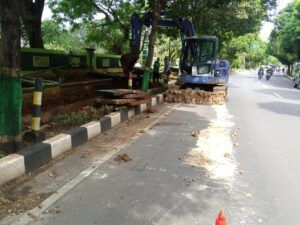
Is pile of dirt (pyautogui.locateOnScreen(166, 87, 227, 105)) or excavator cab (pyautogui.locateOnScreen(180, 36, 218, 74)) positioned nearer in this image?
pile of dirt (pyautogui.locateOnScreen(166, 87, 227, 105))

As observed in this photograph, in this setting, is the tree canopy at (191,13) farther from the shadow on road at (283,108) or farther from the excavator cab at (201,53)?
the shadow on road at (283,108)

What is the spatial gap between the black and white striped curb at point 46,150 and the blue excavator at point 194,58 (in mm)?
7830

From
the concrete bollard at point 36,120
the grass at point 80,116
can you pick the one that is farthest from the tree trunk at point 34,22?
the concrete bollard at point 36,120

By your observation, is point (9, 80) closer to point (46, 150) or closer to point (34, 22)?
point (46, 150)

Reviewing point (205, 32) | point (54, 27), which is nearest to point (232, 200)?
point (205, 32)

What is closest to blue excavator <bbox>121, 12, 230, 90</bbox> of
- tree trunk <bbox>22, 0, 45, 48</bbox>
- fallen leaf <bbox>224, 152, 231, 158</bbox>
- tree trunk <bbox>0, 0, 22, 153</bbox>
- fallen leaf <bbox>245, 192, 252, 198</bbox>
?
tree trunk <bbox>22, 0, 45, 48</bbox>

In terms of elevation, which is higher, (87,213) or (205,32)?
(205,32)

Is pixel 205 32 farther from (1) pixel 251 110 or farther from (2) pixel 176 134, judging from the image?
(2) pixel 176 134

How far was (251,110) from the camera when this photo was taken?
12.5 metres

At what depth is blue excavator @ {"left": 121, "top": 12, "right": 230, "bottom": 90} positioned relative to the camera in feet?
51.2

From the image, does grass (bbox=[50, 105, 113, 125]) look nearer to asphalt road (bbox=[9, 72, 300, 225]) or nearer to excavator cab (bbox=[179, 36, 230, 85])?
asphalt road (bbox=[9, 72, 300, 225])

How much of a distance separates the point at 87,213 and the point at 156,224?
2.34ft

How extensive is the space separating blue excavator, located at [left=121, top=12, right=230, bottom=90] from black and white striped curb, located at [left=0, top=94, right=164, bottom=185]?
7830 millimetres

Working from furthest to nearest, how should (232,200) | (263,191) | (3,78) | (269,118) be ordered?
(269,118) → (3,78) → (263,191) → (232,200)
